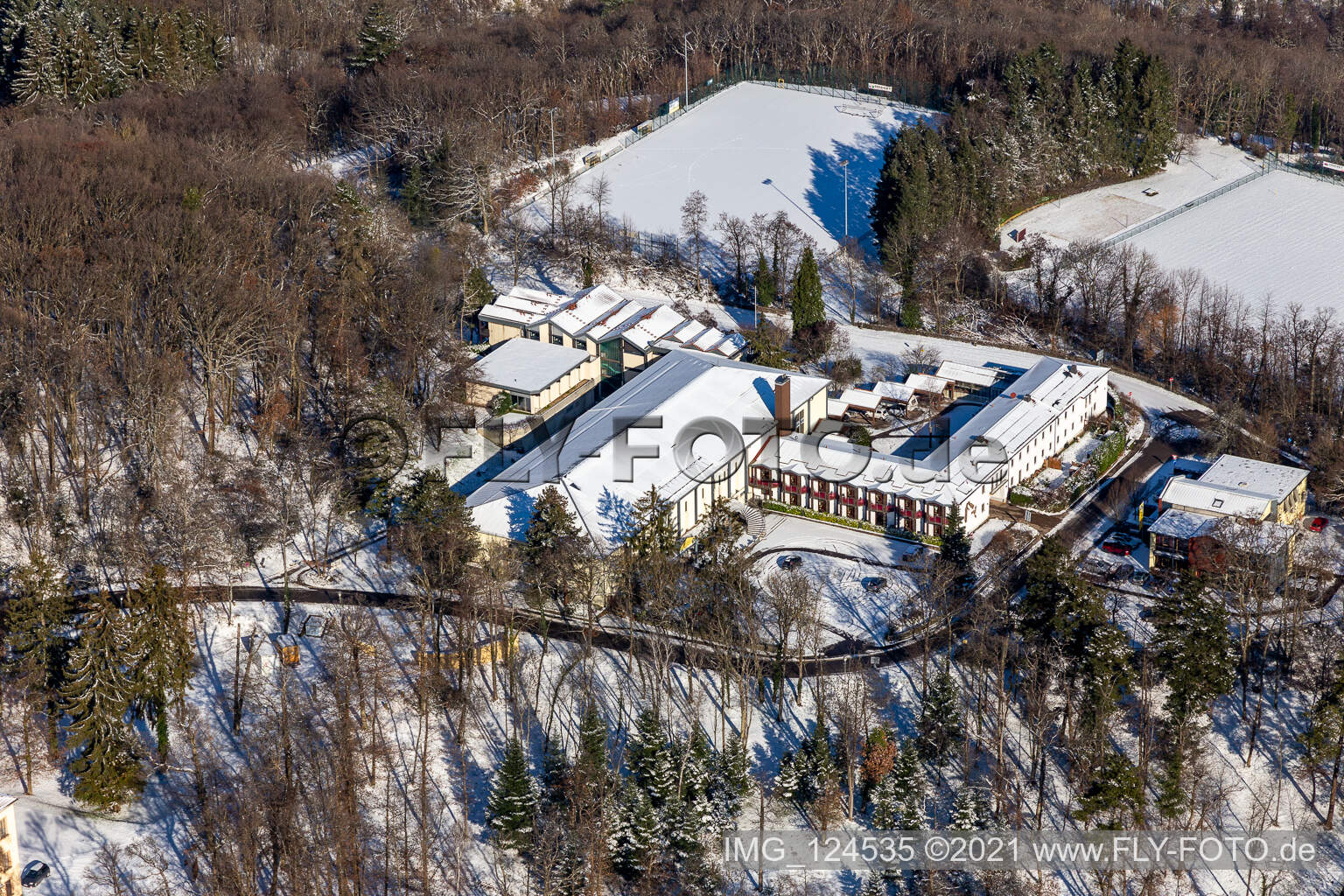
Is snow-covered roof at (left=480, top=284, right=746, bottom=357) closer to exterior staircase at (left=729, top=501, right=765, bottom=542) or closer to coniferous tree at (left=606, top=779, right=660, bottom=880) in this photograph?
exterior staircase at (left=729, top=501, right=765, bottom=542)

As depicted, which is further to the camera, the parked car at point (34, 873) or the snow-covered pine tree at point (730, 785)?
the snow-covered pine tree at point (730, 785)

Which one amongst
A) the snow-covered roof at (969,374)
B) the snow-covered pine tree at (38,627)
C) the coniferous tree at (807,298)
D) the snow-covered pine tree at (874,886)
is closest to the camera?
the snow-covered pine tree at (874,886)

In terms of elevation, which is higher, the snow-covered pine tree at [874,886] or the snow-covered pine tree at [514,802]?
the snow-covered pine tree at [514,802]

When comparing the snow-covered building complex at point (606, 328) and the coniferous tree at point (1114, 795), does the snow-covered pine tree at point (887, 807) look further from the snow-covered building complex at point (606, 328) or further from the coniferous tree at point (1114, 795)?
the snow-covered building complex at point (606, 328)

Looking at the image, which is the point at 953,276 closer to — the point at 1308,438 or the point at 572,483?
the point at 1308,438

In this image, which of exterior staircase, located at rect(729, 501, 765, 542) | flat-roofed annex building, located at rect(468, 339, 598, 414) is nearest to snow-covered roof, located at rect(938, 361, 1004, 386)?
exterior staircase, located at rect(729, 501, 765, 542)

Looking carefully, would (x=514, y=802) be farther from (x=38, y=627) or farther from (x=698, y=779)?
(x=38, y=627)

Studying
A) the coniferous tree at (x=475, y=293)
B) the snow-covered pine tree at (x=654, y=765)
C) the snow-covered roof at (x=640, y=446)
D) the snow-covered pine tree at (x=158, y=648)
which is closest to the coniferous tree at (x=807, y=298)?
the snow-covered roof at (x=640, y=446)

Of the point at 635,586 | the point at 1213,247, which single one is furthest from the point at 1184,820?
the point at 1213,247
